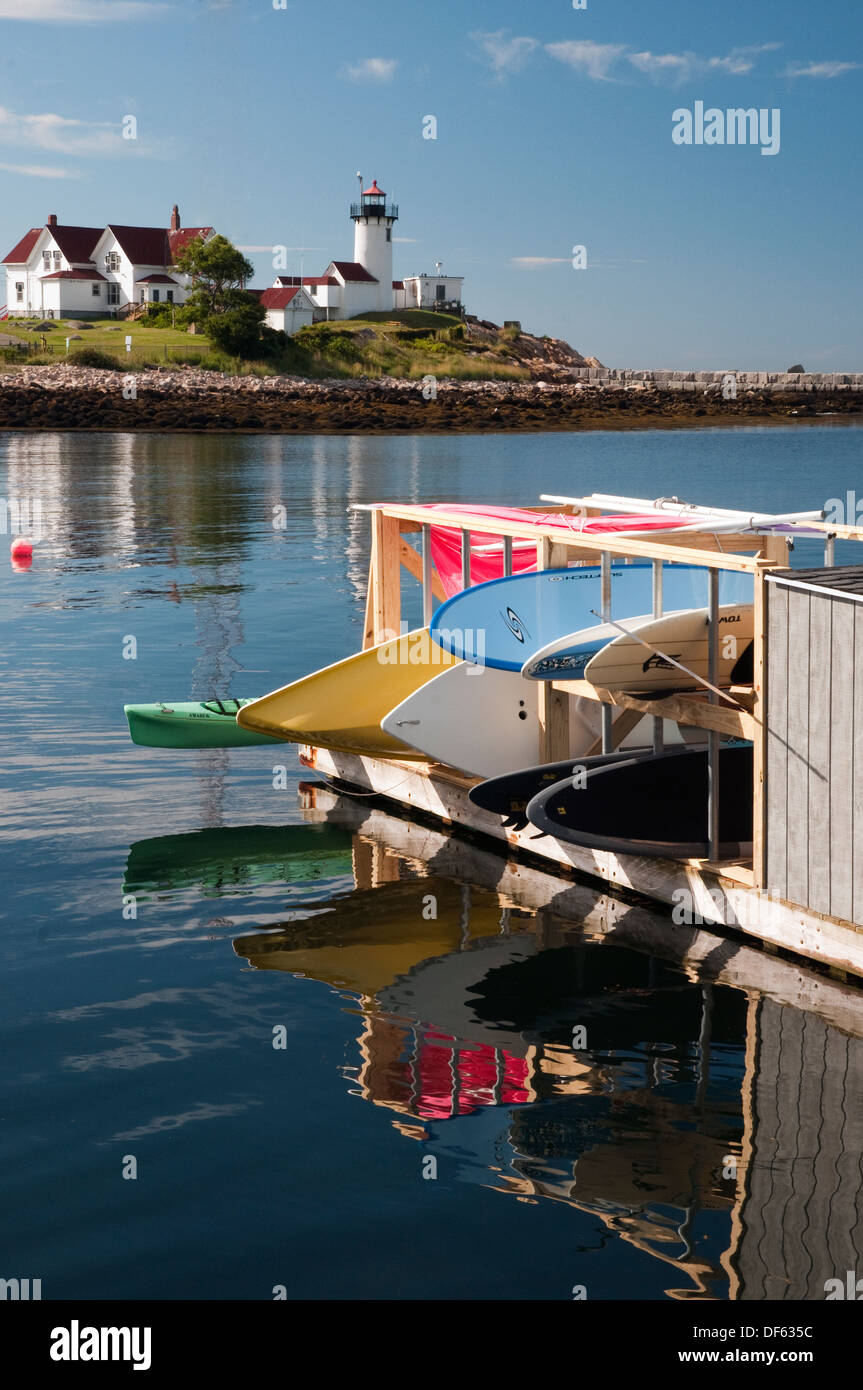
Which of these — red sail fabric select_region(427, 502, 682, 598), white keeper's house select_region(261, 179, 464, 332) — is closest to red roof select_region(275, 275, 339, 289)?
white keeper's house select_region(261, 179, 464, 332)

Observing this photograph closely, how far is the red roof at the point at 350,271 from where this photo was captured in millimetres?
138875

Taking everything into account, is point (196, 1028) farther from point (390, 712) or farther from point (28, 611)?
point (28, 611)

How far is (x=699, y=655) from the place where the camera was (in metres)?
12.3

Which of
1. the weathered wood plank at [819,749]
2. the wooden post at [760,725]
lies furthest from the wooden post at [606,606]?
the weathered wood plank at [819,749]

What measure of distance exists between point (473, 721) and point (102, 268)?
123 m

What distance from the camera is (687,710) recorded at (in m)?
11.9

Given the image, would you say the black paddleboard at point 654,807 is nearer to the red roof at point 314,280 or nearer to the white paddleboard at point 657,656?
the white paddleboard at point 657,656

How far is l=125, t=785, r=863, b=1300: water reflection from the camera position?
783cm

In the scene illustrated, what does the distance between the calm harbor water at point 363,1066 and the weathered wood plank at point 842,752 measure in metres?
0.82

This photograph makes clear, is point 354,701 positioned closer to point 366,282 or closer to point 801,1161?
point 801,1161

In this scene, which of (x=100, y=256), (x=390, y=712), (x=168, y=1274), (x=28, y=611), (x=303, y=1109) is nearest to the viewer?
(x=168, y=1274)

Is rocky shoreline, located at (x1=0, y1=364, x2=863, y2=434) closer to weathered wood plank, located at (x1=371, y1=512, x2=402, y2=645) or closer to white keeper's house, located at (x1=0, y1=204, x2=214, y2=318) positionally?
white keeper's house, located at (x1=0, y1=204, x2=214, y2=318)
